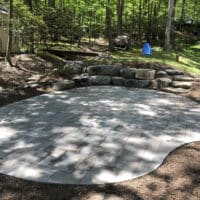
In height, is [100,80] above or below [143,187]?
above

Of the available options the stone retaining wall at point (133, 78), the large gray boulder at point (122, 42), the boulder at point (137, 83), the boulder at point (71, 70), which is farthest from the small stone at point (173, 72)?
the large gray boulder at point (122, 42)

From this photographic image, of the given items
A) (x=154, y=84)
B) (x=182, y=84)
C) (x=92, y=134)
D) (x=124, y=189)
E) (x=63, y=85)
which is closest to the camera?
(x=124, y=189)

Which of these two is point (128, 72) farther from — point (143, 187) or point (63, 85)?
point (143, 187)

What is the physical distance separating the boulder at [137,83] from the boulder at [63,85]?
5.24 feet

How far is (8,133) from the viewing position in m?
5.37

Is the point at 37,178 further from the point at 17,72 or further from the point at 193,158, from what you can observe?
the point at 17,72

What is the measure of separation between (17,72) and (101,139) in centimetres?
593

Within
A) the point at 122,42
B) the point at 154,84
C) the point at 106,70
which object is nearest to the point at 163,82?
the point at 154,84

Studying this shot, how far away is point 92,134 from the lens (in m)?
5.35

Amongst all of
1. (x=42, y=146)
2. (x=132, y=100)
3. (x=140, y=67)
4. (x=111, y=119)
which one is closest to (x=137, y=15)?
(x=140, y=67)

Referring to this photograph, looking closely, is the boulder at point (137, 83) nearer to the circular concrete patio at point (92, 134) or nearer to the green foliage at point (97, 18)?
the circular concrete patio at point (92, 134)

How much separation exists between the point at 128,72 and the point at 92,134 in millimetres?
4616

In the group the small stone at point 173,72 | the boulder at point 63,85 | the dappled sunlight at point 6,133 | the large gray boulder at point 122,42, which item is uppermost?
the large gray boulder at point 122,42

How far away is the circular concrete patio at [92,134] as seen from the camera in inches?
161
